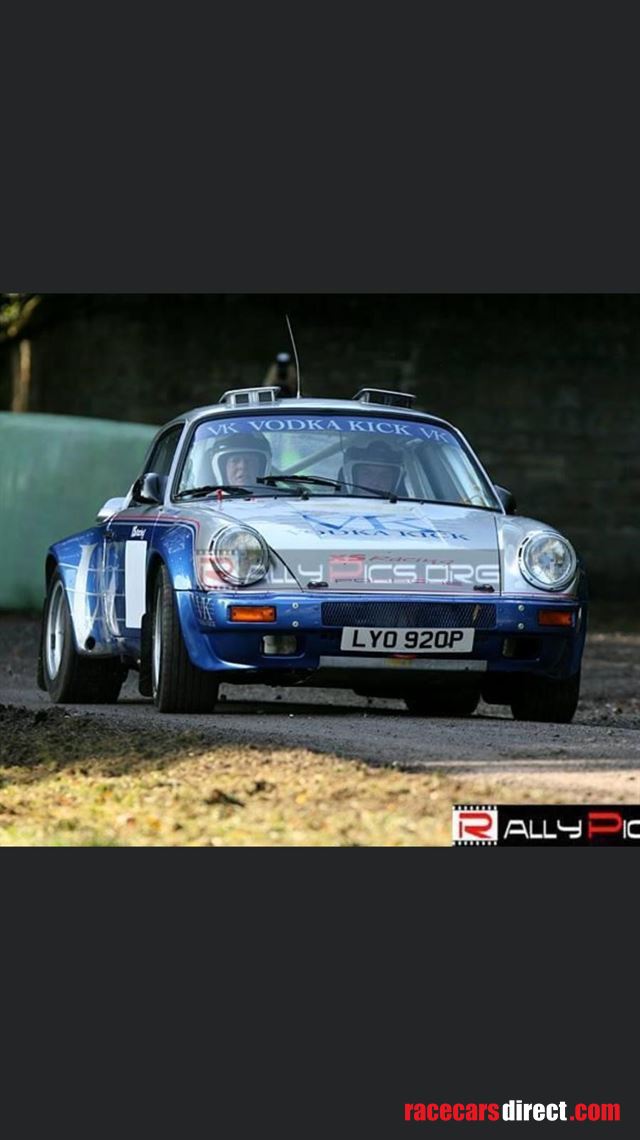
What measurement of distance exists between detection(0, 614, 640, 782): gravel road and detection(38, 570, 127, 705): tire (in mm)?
139

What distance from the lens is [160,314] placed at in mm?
23672

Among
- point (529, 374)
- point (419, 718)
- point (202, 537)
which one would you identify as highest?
point (529, 374)

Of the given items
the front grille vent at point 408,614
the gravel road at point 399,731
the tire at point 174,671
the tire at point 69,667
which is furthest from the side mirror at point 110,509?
the front grille vent at point 408,614

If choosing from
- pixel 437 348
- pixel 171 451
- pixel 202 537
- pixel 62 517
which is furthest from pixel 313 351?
pixel 202 537

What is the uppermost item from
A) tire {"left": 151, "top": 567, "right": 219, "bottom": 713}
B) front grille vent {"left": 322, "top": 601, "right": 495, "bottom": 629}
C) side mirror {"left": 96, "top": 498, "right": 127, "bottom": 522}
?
side mirror {"left": 96, "top": 498, "right": 127, "bottom": 522}

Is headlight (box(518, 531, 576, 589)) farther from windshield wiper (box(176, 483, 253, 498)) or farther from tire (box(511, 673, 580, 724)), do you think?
windshield wiper (box(176, 483, 253, 498))

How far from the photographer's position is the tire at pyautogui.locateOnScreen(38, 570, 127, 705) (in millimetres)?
10391

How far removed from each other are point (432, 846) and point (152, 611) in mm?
3360

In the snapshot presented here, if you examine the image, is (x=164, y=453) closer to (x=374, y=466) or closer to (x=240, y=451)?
(x=240, y=451)

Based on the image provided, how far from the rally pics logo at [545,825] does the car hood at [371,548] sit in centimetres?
228

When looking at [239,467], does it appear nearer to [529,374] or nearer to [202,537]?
[202,537]

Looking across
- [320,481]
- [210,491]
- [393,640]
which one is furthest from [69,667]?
[393,640]

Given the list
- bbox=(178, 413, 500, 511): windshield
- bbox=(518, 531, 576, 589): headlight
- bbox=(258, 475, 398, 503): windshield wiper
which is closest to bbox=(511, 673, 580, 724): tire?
bbox=(518, 531, 576, 589): headlight

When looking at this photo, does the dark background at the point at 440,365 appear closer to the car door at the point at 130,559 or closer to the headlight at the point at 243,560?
the car door at the point at 130,559
